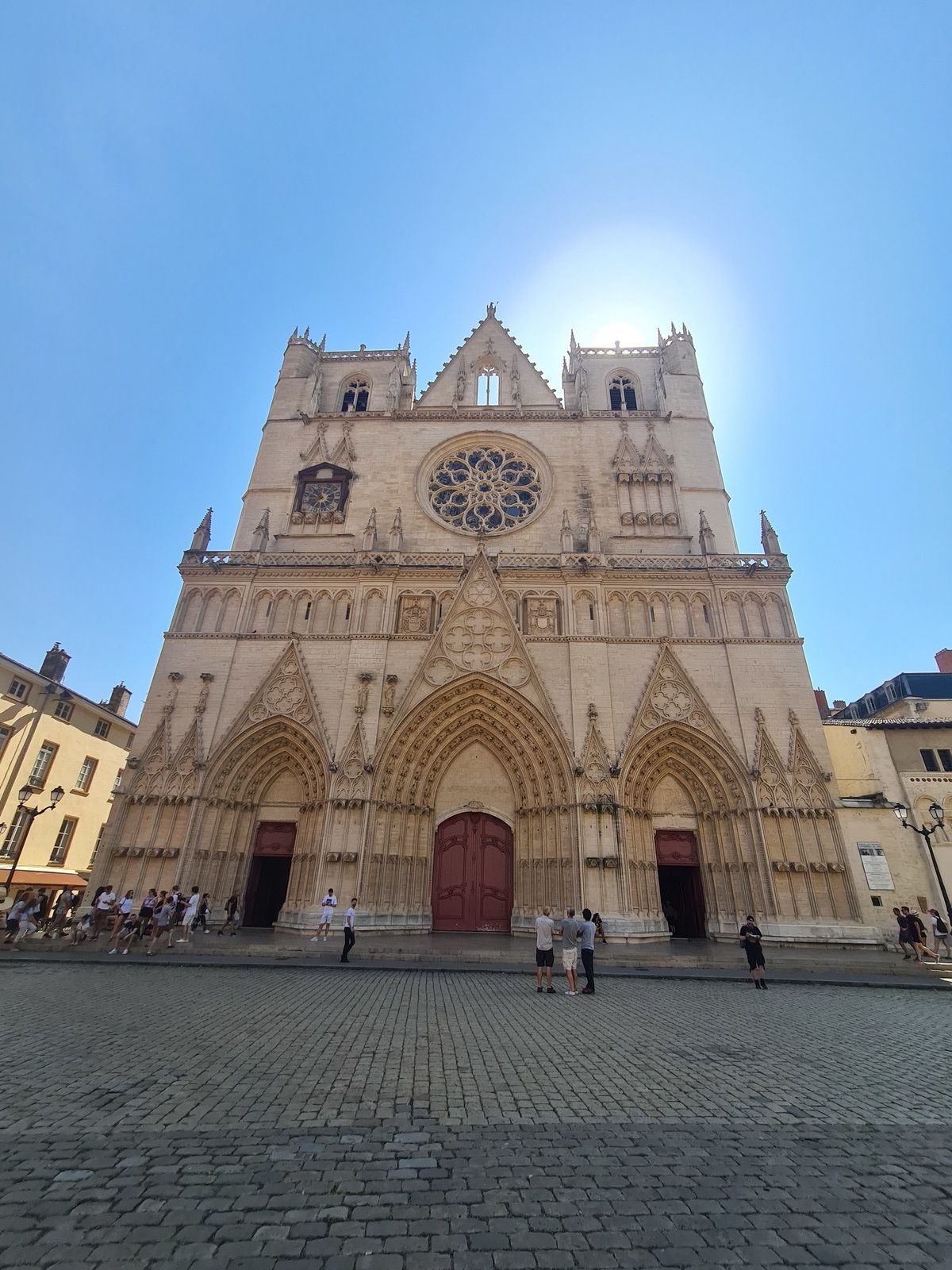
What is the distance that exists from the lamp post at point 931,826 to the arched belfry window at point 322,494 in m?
21.7

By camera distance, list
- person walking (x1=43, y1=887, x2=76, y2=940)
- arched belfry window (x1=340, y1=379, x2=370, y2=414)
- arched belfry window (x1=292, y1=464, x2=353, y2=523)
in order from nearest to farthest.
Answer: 1. person walking (x1=43, y1=887, x2=76, y2=940)
2. arched belfry window (x1=292, y1=464, x2=353, y2=523)
3. arched belfry window (x1=340, y1=379, x2=370, y2=414)

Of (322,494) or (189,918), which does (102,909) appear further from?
(322,494)

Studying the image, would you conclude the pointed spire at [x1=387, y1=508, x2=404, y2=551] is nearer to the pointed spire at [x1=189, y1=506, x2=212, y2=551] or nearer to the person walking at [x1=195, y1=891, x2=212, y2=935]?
the pointed spire at [x1=189, y1=506, x2=212, y2=551]

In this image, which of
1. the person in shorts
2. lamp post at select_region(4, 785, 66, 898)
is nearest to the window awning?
lamp post at select_region(4, 785, 66, 898)

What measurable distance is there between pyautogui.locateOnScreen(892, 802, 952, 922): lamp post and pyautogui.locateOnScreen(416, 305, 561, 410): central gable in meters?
20.4

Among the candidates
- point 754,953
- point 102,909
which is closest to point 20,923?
point 102,909

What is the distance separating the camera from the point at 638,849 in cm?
1747

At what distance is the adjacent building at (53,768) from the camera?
2134 cm

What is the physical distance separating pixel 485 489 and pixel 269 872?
55.5ft

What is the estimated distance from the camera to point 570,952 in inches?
390

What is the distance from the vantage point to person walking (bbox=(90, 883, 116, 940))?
14.2 m

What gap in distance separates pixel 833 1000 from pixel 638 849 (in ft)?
25.3

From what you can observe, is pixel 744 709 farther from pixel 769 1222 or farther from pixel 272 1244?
pixel 272 1244

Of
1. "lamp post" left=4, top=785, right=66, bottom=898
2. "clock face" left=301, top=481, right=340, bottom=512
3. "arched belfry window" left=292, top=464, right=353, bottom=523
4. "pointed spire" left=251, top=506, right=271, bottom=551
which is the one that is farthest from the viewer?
"clock face" left=301, top=481, right=340, bottom=512
